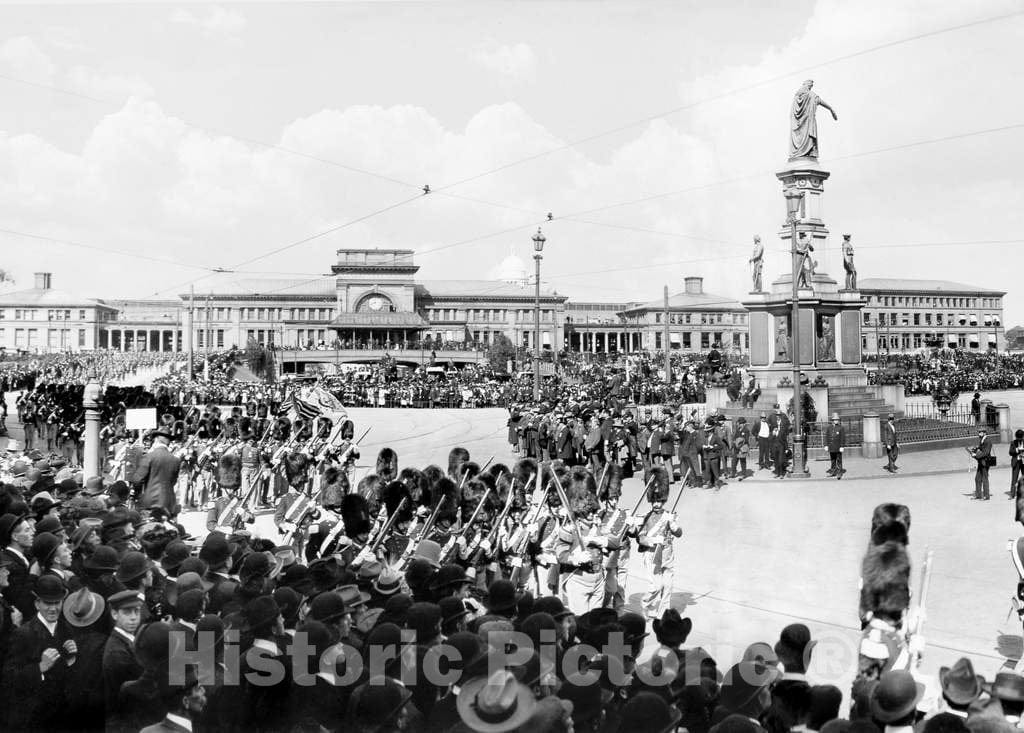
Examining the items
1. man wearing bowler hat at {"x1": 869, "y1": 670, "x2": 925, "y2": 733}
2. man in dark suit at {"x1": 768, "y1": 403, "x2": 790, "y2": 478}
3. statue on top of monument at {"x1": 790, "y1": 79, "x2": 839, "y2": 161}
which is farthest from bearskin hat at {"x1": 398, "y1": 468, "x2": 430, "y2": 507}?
statue on top of monument at {"x1": 790, "y1": 79, "x2": 839, "y2": 161}

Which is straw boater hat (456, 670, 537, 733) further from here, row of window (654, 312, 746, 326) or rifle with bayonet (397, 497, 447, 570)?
row of window (654, 312, 746, 326)

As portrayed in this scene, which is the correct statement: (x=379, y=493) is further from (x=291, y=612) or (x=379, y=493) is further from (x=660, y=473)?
(x=291, y=612)

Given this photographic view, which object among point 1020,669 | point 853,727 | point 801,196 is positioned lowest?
point 1020,669

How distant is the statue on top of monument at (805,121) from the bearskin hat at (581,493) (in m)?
21.9

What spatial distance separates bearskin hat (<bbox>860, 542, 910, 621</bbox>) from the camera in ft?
20.6

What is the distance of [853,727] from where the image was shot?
3.91 m

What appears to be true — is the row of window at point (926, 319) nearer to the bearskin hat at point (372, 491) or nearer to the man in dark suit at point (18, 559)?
the bearskin hat at point (372, 491)

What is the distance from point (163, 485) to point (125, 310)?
13021cm

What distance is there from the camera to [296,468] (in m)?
15.9

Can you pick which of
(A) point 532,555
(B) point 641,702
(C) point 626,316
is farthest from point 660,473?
(C) point 626,316

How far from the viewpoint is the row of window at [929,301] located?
11003 centimetres

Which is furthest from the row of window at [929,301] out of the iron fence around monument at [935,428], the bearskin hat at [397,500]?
the bearskin hat at [397,500]

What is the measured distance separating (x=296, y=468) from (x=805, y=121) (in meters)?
20.4

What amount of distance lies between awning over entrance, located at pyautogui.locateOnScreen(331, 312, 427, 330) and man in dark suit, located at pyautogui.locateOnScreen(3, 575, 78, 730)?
101656 mm
